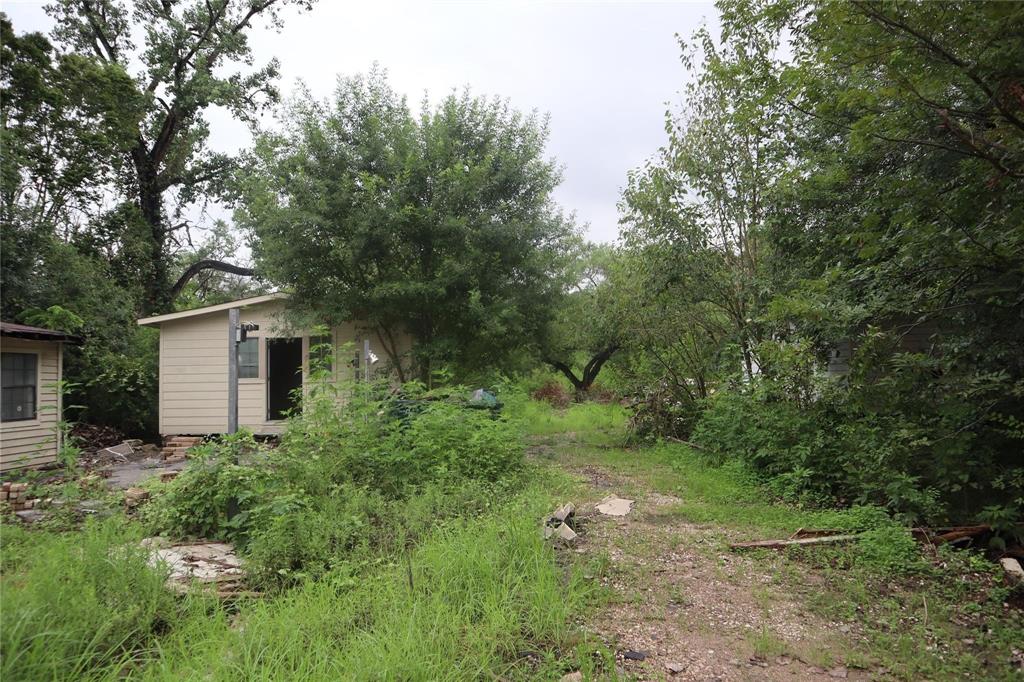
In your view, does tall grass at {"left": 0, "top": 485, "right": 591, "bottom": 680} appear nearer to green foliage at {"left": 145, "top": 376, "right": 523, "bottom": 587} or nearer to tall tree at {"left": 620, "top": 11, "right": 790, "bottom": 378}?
green foliage at {"left": 145, "top": 376, "right": 523, "bottom": 587}

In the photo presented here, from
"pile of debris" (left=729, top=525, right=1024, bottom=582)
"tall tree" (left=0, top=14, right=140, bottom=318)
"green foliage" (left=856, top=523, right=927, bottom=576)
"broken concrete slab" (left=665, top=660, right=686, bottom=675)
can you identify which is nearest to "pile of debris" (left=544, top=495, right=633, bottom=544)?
"pile of debris" (left=729, top=525, right=1024, bottom=582)

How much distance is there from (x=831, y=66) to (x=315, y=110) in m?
8.62

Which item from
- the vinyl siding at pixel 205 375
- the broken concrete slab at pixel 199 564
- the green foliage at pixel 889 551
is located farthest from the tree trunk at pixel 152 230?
the green foliage at pixel 889 551

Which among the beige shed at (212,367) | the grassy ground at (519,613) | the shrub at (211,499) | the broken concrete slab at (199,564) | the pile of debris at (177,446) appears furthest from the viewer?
the beige shed at (212,367)

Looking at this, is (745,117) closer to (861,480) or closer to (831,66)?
(831,66)

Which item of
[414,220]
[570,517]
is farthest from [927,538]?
[414,220]

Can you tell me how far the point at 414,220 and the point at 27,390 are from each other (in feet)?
20.4

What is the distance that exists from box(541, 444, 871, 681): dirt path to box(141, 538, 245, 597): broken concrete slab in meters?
2.18

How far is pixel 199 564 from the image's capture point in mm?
3557

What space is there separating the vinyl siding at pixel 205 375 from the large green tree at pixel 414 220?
1.15 metres

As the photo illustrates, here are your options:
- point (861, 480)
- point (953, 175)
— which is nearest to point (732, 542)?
point (861, 480)

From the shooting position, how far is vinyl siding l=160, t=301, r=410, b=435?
9930 millimetres

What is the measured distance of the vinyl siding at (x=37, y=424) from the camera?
7.55 m

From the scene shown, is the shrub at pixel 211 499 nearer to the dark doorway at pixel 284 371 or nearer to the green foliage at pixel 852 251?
the green foliage at pixel 852 251
